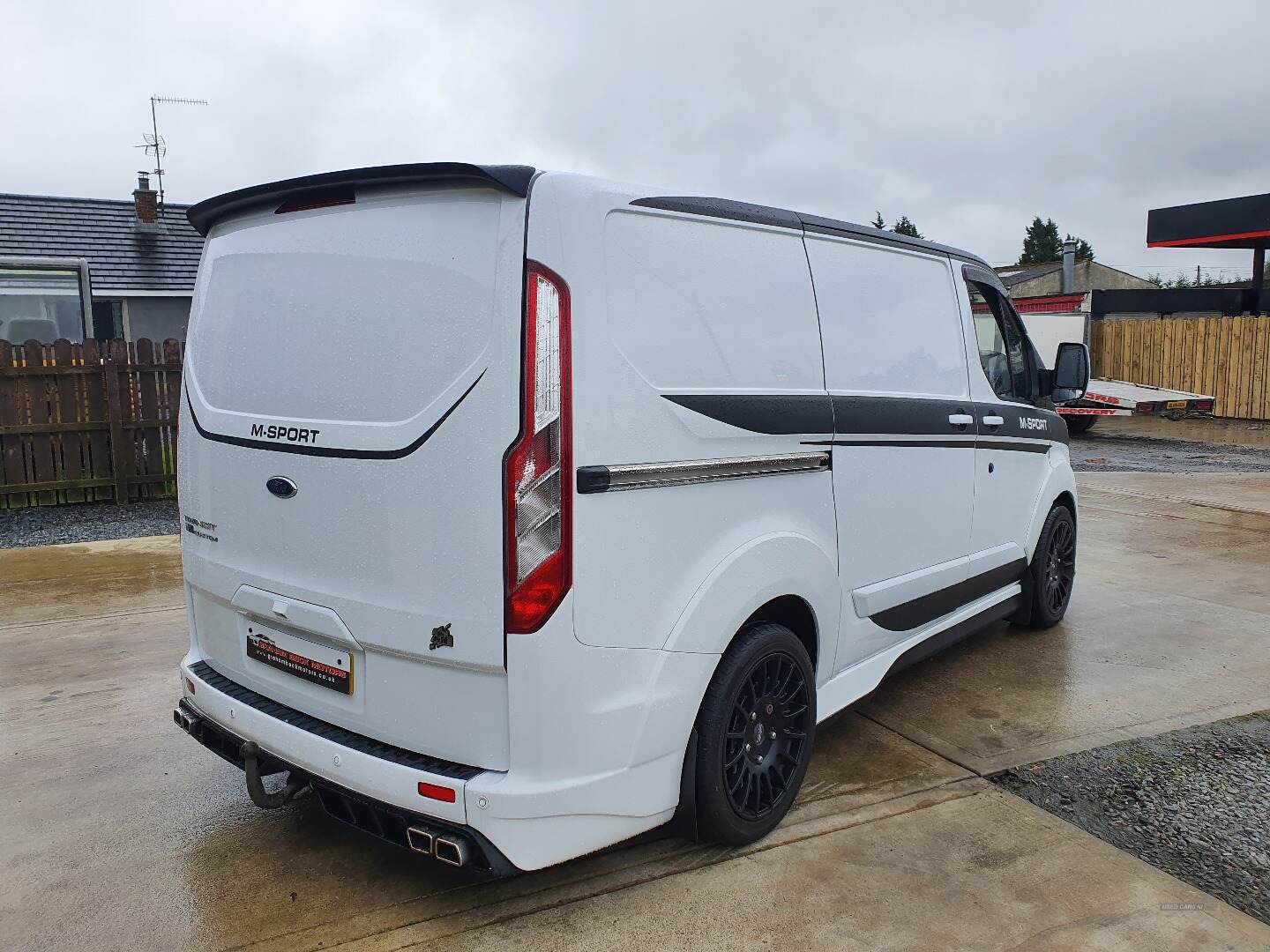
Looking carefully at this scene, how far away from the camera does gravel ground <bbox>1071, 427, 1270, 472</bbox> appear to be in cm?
1330

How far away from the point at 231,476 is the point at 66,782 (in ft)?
5.16

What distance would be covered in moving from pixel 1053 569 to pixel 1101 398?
1359 cm

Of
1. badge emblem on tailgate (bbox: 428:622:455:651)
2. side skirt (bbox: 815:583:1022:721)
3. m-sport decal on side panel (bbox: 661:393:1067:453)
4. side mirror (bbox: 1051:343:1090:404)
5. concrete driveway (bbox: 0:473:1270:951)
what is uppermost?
side mirror (bbox: 1051:343:1090:404)

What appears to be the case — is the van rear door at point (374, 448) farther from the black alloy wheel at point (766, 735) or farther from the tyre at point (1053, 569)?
the tyre at point (1053, 569)

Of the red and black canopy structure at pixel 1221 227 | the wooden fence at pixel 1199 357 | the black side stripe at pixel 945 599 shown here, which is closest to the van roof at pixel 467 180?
the black side stripe at pixel 945 599

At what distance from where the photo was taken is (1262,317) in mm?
19672

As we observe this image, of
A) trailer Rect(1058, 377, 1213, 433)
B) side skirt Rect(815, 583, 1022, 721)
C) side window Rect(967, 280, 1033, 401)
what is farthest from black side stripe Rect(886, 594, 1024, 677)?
trailer Rect(1058, 377, 1213, 433)

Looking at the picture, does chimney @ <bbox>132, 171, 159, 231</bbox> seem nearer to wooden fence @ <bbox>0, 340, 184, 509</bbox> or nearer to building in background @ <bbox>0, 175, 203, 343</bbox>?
building in background @ <bbox>0, 175, 203, 343</bbox>

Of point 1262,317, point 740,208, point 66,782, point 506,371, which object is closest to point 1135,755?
point 740,208

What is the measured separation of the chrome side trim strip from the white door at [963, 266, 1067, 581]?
156 centimetres

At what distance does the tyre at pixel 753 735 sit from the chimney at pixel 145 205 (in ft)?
62.7

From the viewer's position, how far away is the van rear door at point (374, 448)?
247 centimetres

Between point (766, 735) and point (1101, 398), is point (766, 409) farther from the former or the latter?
point (1101, 398)

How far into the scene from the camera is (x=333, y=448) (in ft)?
8.83
